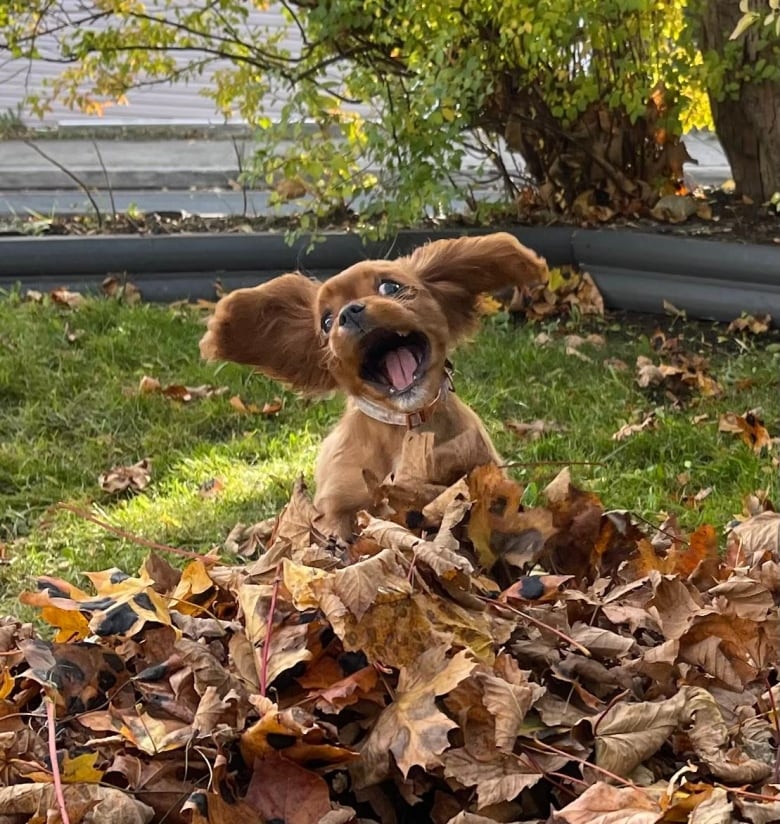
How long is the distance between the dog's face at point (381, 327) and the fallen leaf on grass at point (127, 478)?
Answer: 1.18m

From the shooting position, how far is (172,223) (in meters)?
6.63

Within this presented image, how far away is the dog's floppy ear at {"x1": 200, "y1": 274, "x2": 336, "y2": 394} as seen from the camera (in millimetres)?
2738

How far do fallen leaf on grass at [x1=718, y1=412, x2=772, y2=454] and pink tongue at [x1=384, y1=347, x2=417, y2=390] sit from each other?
5.56 ft

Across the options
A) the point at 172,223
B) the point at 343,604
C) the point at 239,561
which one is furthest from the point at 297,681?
the point at 172,223

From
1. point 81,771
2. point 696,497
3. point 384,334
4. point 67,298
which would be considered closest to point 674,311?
point 696,497

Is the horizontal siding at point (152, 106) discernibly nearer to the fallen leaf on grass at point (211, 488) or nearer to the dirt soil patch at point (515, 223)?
the dirt soil patch at point (515, 223)

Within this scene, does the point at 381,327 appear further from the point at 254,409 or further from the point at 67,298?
the point at 67,298

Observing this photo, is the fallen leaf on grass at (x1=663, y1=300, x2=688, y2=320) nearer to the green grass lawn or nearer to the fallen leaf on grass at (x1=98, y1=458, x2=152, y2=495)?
the green grass lawn

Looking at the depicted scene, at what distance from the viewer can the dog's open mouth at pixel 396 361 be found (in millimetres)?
2537

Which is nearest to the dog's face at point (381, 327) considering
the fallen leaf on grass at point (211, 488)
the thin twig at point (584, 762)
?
the fallen leaf on grass at point (211, 488)

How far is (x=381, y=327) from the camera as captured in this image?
8.05 feet

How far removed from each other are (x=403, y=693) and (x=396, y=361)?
1.10m

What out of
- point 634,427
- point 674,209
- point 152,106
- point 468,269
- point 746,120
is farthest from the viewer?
point 152,106

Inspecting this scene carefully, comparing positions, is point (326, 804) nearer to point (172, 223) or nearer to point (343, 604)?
point (343, 604)
